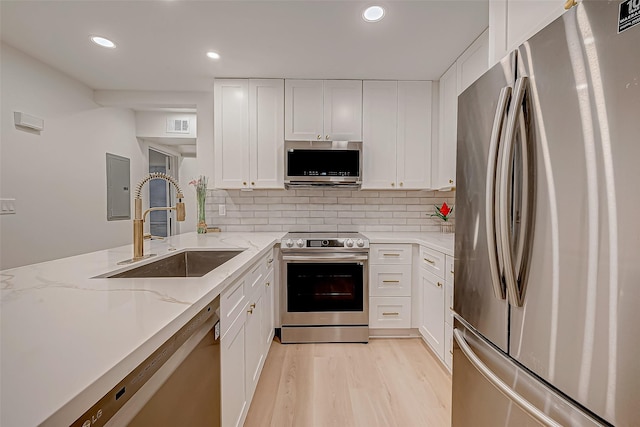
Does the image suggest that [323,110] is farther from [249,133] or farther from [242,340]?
[242,340]

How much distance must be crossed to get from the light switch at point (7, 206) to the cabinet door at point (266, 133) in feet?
6.50

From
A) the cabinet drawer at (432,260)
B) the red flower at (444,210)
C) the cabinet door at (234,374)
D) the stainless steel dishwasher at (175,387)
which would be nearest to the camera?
the stainless steel dishwasher at (175,387)

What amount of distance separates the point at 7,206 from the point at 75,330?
268 centimetres

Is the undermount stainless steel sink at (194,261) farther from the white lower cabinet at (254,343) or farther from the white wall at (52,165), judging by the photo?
the white wall at (52,165)

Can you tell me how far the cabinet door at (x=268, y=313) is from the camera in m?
2.07

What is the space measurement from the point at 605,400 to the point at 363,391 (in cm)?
150

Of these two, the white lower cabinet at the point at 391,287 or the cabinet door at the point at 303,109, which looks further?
the cabinet door at the point at 303,109

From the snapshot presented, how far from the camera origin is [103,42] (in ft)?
6.97

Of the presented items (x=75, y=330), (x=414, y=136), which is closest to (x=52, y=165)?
(x=75, y=330)

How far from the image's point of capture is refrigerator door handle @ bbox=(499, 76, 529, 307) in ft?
2.52

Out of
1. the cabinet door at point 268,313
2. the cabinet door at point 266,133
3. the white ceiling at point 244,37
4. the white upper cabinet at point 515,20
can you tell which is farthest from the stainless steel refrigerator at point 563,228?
the cabinet door at point 266,133

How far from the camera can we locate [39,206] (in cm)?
259

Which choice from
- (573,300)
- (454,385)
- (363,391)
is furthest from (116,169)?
(573,300)

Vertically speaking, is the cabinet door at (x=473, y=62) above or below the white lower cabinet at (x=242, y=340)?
above
